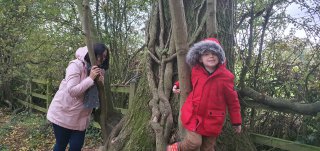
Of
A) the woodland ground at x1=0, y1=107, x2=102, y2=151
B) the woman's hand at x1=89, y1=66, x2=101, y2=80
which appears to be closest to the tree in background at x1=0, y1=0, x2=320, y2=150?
the woman's hand at x1=89, y1=66, x2=101, y2=80

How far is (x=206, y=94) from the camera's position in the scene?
3240 mm

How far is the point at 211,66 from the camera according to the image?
330cm

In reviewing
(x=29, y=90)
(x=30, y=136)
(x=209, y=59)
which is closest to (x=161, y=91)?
(x=209, y=59)

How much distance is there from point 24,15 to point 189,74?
746cm

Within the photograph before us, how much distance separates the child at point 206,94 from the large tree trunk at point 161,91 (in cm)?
57

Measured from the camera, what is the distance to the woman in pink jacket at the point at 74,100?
4188 mm

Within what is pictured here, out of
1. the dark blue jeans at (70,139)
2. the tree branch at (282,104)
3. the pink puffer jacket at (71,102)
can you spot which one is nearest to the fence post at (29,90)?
the dark blue jeans at (70,139)

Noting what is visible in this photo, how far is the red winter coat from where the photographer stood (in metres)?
3.23

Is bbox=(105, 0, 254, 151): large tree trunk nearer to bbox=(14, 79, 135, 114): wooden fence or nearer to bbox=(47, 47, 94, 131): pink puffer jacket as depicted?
bbox=(47, 47, 94, 131): pink puffer jacket

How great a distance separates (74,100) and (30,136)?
13.9ft

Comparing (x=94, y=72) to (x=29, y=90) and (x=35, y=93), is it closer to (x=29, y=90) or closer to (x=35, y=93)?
(x=35, y=93)

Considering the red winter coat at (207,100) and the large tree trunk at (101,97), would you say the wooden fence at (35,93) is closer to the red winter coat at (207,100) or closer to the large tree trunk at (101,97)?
the large tree trunk at (101,97)

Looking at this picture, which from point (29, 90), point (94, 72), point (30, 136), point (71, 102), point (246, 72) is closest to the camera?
point (94, 72)

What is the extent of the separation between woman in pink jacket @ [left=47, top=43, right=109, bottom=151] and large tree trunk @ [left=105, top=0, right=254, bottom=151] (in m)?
0.49
